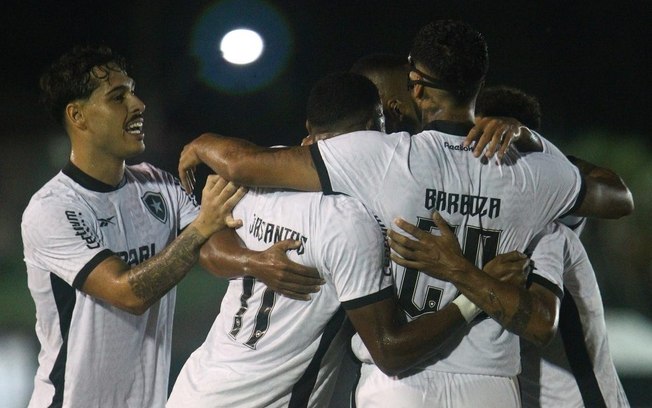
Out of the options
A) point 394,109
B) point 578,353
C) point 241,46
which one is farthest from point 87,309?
point 241,46

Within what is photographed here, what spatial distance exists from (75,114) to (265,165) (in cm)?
112

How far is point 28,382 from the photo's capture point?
5559mm

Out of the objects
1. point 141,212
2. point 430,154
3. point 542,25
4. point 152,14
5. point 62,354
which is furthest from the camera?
point 542,25

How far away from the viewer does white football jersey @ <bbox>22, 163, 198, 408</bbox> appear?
297cm

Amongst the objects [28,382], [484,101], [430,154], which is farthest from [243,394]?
[28,382]

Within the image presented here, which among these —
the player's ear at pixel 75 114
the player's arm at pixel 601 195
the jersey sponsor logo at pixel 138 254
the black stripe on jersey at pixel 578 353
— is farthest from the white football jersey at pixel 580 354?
the player's ear at pixel 75 114

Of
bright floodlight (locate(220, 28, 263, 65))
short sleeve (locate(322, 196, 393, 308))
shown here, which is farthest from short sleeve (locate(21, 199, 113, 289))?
bright floodlight (locate(220, 28, 263, 65))

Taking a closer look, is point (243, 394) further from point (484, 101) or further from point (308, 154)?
point (484, 101)

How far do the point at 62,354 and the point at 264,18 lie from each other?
5.19 meters

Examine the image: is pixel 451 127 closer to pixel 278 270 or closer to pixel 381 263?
pixel 381 263

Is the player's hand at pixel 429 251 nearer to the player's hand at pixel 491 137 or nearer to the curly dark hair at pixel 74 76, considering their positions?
the player's hand at pixel 491 137

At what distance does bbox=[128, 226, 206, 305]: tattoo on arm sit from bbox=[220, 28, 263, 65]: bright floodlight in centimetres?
499

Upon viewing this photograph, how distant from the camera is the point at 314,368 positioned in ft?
8.46

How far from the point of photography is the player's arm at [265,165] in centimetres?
247
